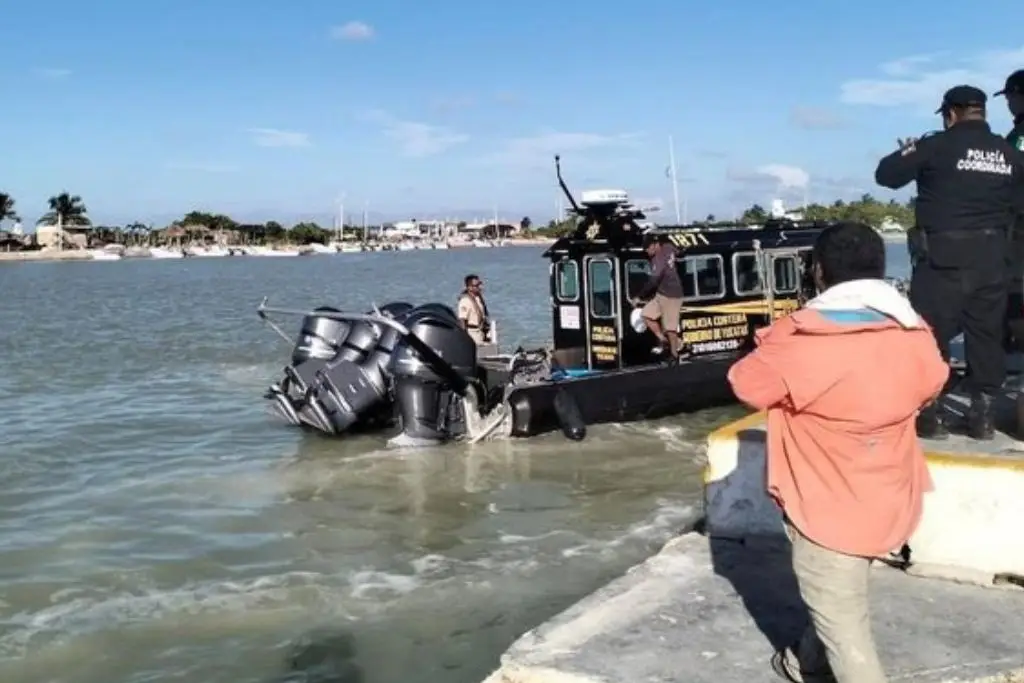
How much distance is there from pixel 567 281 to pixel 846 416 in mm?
11613

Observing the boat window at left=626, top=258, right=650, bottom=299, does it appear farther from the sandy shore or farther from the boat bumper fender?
the sandy shore

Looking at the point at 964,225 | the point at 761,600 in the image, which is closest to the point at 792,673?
the point at 761,600

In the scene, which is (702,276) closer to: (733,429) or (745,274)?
(745,274)

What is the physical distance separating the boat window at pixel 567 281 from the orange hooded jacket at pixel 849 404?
11281 millimetres

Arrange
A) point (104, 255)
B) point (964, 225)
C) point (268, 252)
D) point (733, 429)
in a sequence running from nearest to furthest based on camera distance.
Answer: point (733, 429)
point (964, 225)
point (104, 255)
point (268, 252)

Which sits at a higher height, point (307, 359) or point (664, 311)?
point (664, 311)

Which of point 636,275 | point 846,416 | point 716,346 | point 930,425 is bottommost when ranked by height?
point 716,346

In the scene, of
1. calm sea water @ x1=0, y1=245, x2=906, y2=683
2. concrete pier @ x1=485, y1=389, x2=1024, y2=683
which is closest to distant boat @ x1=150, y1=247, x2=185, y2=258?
calm sea water @ x1=0, y1=245, x2=906, y2=683

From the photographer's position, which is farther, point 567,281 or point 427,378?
point 567,281

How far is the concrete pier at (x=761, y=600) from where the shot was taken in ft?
13.4

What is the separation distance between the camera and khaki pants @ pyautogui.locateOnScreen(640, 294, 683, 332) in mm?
14016

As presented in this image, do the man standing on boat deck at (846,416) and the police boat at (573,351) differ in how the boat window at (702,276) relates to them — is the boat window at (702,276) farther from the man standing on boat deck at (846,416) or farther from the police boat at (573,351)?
the man standing on boat deck at (846,416)

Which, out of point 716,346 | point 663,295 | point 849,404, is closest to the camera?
point 849,404

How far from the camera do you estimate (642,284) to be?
14.4 meters
